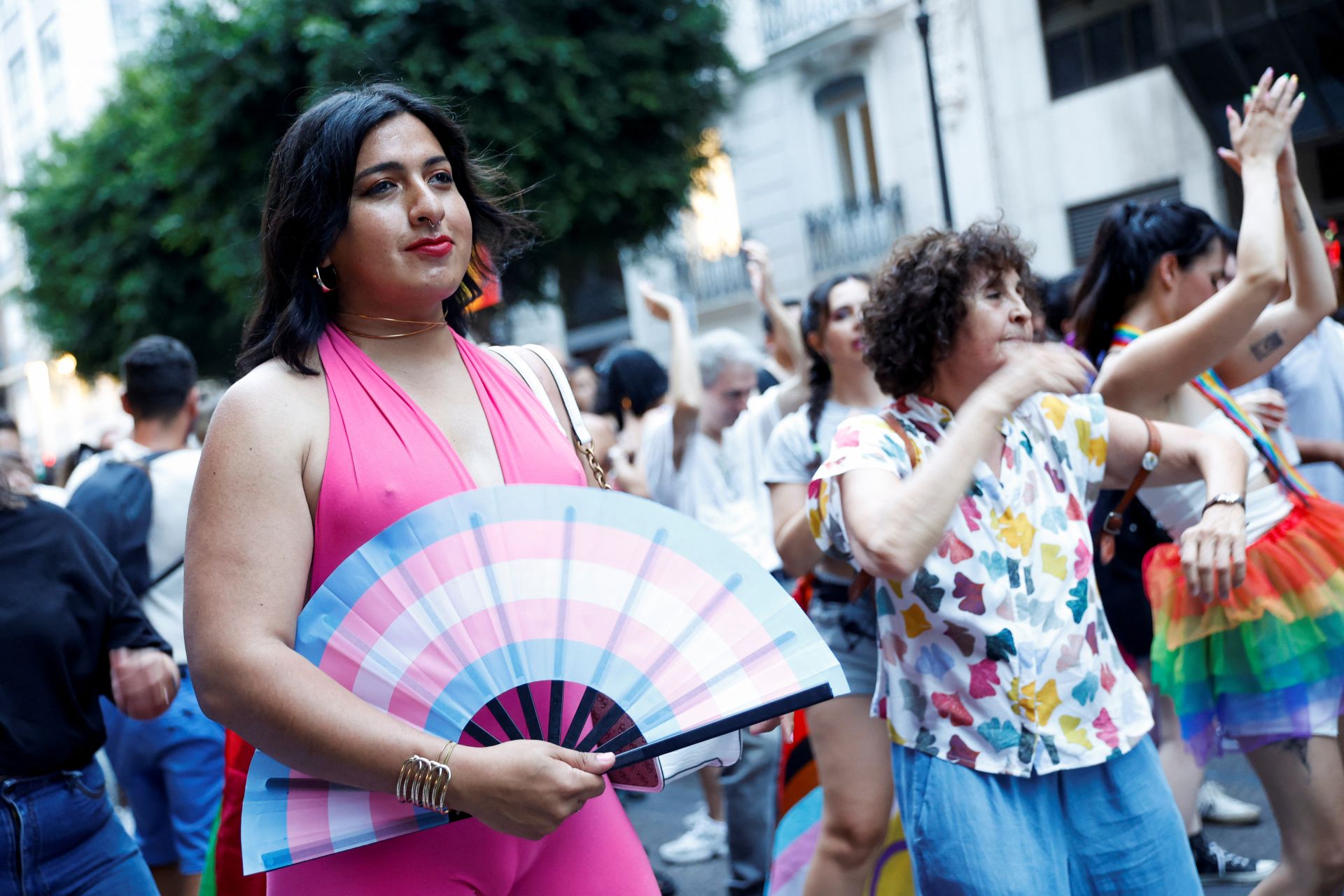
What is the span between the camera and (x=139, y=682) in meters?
3.01

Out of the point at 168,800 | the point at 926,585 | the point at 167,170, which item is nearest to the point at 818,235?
the point at 167,170

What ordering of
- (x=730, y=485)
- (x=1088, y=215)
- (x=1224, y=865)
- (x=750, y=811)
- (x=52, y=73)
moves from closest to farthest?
(x=1224, y=865), (x=750, y=811), (x=730, y=485), (x=1088, y=215), (x=52, y=73)

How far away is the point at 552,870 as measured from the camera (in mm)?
1945

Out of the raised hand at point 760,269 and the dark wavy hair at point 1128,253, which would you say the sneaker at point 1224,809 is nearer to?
the dark wavy hair at point 1128,253

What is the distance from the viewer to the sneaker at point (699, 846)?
5.70m

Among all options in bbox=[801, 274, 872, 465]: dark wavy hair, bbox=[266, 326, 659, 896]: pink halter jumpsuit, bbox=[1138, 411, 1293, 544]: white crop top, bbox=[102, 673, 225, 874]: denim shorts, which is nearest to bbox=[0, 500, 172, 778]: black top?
bbox=[266, 326, 659, 896]: pink halter jumpsuit

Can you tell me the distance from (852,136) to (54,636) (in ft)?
60.2

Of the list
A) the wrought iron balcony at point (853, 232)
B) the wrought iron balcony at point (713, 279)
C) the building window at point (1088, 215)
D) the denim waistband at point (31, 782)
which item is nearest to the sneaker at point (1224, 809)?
the denim waistband at point (31, 782)

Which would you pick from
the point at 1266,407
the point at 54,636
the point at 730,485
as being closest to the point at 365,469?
the point at 54,636

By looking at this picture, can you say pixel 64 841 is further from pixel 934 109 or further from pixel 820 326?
pixel 934 109

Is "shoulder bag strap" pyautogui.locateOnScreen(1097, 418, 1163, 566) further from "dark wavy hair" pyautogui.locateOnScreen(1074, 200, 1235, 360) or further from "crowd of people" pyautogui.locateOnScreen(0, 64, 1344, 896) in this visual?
"dark wavy hair" pyautogui.locateOnScreen(1074, 200, 1235, 360)

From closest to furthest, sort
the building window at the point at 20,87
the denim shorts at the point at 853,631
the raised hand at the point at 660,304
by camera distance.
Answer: the denim shorts at the point at 853,631 < the raised hand at the point at 660,304 < the building window at the point at 20,87

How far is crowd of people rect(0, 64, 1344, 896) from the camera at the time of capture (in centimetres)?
185

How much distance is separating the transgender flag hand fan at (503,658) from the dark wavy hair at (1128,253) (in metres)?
2.29
